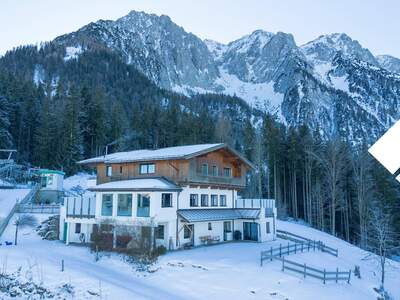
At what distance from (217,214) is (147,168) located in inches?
307

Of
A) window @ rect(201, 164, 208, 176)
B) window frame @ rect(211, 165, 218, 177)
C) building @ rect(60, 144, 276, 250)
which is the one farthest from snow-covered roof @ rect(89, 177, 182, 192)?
window frame @ rect(211, 165, 218, 177)

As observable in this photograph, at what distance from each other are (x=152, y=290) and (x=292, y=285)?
8.28 metres

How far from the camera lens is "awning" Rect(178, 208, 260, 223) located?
3328 centimetres

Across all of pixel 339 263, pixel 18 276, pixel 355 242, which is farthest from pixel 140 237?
pixel 355 242

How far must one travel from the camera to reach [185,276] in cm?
2398

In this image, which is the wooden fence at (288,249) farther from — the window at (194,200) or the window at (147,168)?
the window at (147,168)

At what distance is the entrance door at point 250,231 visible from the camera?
40125 mm

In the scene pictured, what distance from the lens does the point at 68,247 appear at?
107 feet

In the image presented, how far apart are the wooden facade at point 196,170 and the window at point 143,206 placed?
143 inches

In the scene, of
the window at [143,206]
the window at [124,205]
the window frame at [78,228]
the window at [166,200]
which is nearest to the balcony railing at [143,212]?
the window at [143,206]

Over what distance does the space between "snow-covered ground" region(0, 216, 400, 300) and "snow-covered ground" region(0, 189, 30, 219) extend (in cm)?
798

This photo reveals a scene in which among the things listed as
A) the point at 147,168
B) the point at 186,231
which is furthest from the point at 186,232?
the point at 147,168

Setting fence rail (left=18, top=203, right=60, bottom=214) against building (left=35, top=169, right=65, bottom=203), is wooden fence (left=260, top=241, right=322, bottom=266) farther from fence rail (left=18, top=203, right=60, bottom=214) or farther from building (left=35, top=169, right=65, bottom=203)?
building (left=35, top=169, right=65, bottom=203)

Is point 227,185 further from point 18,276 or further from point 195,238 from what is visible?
point 18,276
